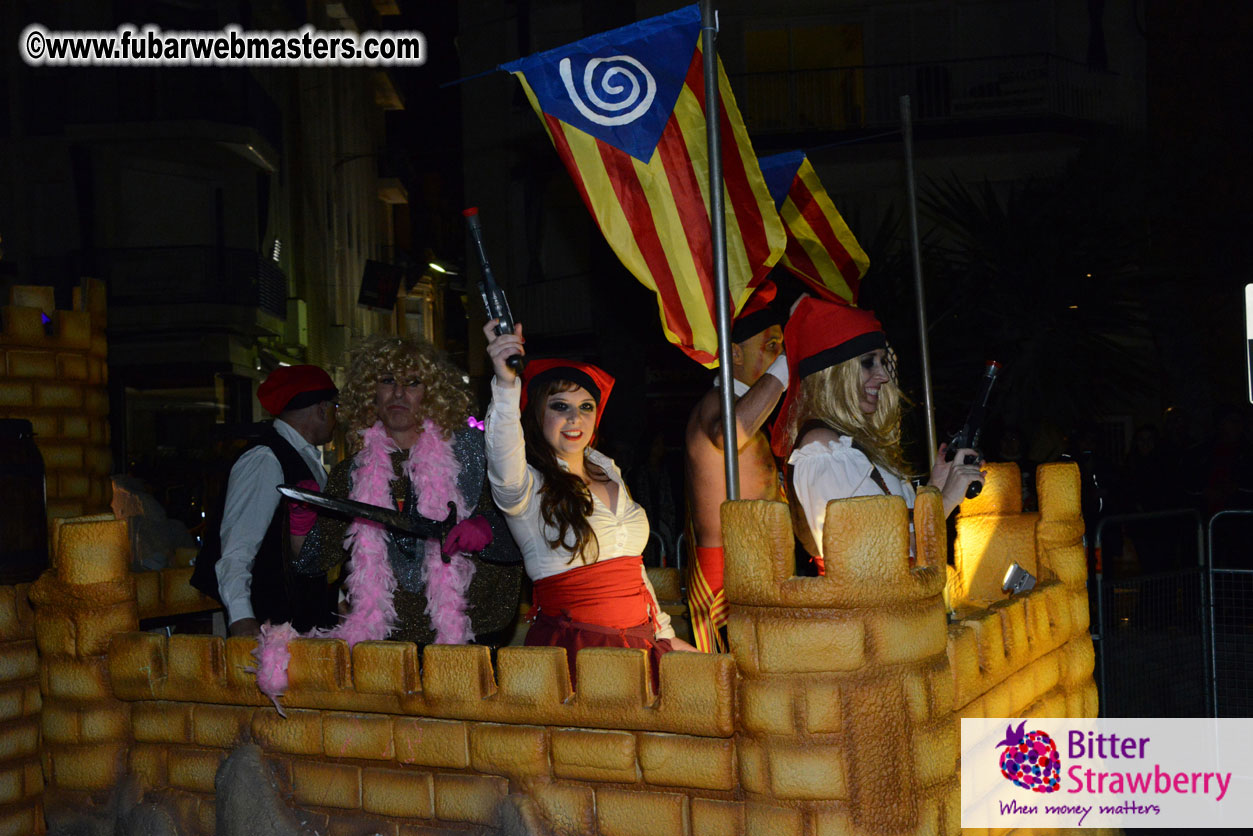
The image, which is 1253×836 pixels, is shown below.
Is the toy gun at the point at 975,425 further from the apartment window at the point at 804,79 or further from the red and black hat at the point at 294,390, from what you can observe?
the apartment window at the point at 804,79

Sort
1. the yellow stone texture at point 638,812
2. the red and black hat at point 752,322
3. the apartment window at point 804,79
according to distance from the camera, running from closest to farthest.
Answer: the yellow stone texture at point 638,812
the red and black hat at point 752,322
the apartment window at point 804,79

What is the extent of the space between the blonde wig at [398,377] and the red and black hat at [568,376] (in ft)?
1.45

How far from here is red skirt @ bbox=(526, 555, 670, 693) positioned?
13.2 feet

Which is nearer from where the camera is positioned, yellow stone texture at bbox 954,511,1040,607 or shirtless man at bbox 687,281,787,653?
shirtless man at bbox 687,281,787,653

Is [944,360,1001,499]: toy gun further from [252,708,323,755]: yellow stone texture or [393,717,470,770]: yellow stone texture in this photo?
[252,708,323,755]: yellow stone texture

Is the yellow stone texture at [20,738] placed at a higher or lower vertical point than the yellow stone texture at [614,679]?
lower

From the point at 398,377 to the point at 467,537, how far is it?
31.3 inches

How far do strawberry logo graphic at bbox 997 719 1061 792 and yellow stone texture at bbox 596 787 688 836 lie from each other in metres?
1.19

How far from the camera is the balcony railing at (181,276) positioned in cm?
2202

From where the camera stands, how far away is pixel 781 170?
6.27m

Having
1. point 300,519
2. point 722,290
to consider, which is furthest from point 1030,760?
point 300,519

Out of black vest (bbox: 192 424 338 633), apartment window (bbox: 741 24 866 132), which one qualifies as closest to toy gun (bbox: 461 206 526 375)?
black vest (bbox: 192 424 338 633)

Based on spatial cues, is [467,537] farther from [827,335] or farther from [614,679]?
[827,335]

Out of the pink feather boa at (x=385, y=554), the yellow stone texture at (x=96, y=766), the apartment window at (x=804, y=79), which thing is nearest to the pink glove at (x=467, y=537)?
the pink feather boa at (x=385, y=554)
